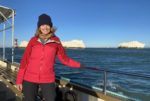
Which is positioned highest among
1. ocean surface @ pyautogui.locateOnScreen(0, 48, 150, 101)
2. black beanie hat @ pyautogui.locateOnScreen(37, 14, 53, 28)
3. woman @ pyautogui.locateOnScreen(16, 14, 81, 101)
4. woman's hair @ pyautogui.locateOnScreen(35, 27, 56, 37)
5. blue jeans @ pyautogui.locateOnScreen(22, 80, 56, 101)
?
black beanie hat @ pyautogui.locateOnScreen(37, 14, 53, 28)

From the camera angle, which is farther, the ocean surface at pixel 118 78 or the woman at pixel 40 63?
the ocean surface at pixel 118 78

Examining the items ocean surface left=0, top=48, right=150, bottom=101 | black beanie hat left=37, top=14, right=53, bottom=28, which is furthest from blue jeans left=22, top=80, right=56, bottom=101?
ocean surface left=0, top=48, right=150, bottom=101

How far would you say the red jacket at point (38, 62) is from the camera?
4562 mm

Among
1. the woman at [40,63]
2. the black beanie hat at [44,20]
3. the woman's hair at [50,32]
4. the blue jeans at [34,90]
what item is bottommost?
the blue jeans at [34,90]

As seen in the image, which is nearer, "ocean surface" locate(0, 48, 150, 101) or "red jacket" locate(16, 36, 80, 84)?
"red jacket" locate(16, 36, 80, 84)

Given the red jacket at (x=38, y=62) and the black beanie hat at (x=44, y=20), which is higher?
the black beanie hat at (x=44, y=20)

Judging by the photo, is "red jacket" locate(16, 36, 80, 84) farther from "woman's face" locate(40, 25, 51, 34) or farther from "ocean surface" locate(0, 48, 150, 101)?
"ocean surface" locate(0, 48, 150, 101)

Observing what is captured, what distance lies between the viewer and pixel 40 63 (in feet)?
15.0

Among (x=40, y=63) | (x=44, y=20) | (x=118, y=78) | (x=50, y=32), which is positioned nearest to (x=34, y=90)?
(x=40, y=63)

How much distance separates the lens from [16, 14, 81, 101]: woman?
457cm

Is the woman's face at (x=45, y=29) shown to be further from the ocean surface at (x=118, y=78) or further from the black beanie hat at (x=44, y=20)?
the ocean surface at (x=118, y=78)

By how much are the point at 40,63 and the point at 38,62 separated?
0.11ft

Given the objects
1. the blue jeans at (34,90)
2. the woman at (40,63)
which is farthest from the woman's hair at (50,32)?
the blue jeans at (34,90)

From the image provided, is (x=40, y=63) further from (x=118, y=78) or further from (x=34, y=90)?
(x=118, y=78)
